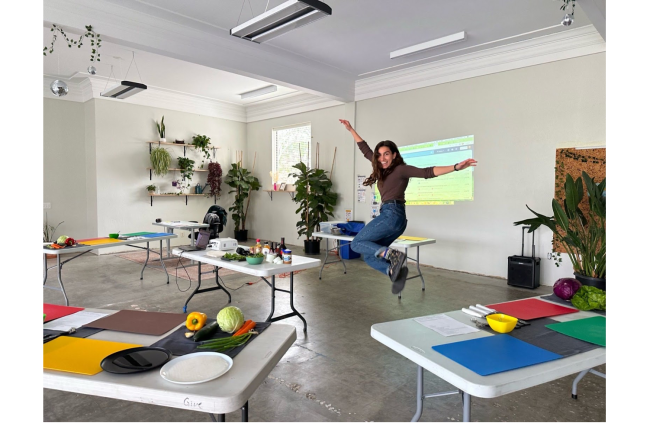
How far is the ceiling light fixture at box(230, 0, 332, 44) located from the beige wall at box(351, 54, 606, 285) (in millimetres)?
3846

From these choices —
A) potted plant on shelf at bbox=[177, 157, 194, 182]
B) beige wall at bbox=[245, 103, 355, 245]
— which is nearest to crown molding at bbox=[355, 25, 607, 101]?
beige wall at bbox=[245, 103, 355, 245]

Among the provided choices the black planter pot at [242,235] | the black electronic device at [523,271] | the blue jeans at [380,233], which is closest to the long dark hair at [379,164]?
the blue jeans at [380,233]

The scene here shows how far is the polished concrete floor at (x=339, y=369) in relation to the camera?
2.41 metres

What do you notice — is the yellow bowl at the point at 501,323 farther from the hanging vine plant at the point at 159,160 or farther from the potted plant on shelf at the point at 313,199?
the hanging vine plant at the point at 159,160

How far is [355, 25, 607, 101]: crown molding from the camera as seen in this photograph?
5.22m

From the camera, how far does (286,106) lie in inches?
369

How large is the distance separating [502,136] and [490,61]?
3.88ft

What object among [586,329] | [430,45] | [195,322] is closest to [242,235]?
[430,45]

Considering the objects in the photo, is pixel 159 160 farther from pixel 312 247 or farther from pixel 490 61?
pixel 490 61
